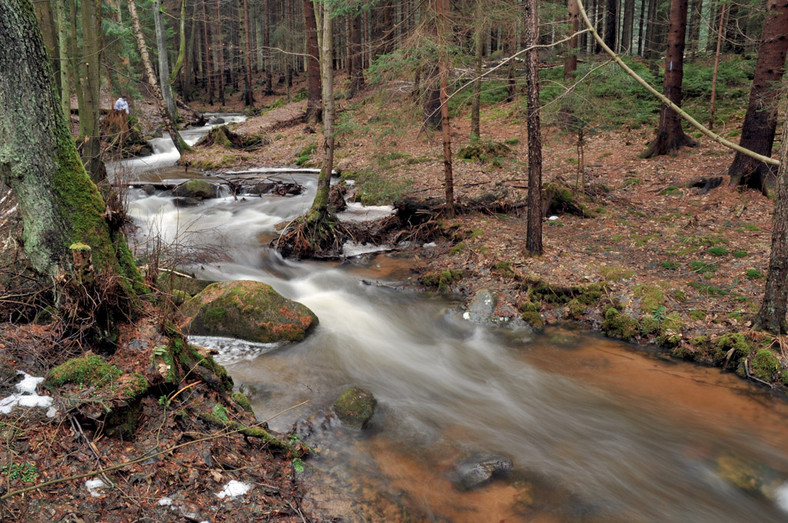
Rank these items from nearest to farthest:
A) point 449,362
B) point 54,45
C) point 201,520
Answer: point 201,520, point 449,362, point 54,45

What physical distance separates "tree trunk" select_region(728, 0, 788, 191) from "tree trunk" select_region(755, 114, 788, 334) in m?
5.87

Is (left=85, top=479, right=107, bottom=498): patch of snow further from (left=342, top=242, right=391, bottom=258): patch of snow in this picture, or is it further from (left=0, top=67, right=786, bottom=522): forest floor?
(left=342, top=242, right=391, bottom=258): patch of snow

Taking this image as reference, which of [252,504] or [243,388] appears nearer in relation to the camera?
[252,504]

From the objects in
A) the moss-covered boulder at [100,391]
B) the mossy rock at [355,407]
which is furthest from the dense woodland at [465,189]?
the mossy rock at [355,407]

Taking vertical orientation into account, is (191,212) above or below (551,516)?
above

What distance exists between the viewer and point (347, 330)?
8.69 m

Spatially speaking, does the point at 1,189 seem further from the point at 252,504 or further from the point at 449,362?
the point at 449,362

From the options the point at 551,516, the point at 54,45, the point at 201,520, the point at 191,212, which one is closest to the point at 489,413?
the point at 551,516

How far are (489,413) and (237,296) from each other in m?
4.42

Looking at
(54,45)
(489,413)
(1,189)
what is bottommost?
(489,413)

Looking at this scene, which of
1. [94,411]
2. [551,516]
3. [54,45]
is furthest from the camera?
[54,45]

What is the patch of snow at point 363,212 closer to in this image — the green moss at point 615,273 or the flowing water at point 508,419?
the flowing water at point 508,419

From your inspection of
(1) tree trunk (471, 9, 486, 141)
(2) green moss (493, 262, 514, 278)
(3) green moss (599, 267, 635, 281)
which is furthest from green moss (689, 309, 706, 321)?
(1) tree trunk (471, 9, 486, 141)

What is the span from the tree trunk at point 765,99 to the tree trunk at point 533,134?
574 cm
